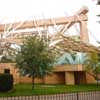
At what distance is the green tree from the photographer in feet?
105

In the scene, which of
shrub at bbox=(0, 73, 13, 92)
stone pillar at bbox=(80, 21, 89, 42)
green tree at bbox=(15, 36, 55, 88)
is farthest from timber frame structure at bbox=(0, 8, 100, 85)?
shrub at bbox=(0, 73, 13, 92)

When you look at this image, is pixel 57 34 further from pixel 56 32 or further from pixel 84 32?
pixel 84 32

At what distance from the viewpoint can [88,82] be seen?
53312 mm

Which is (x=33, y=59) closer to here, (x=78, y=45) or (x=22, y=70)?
(x=22, y=70)

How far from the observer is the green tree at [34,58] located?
3186cm

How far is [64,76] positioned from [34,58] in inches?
866

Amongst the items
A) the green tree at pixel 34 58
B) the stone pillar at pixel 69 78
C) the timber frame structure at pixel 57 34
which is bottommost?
the stone pillar at pixel 69 78

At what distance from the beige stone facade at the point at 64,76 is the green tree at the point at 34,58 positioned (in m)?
17.3

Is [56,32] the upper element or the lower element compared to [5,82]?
upper

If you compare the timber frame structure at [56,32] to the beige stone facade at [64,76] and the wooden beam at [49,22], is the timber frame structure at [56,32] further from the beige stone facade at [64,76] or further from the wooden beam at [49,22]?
the beige stone facade at [64,76]

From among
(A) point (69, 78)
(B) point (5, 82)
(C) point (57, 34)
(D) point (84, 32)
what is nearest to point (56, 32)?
(C) point (57, 34)

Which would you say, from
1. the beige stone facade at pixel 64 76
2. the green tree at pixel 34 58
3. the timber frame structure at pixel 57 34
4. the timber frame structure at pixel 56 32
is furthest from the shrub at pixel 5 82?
the timber frame structure at pixel 56 32

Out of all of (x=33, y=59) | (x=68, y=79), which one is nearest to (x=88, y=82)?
(x=68, y=79)

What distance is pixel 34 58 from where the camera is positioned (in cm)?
3184
